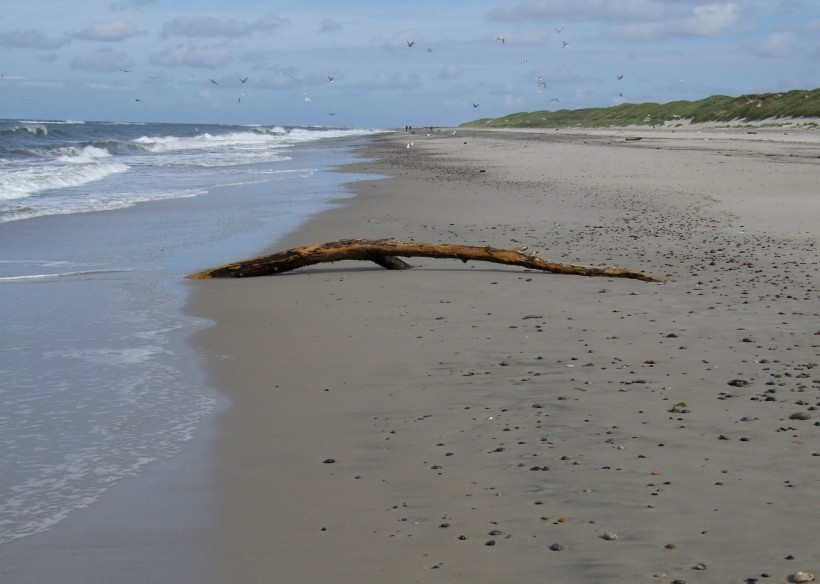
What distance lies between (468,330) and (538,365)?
1284 millimetres

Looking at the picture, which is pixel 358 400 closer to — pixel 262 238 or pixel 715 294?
pixel 715 294

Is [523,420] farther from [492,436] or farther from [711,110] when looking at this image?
[711,110]

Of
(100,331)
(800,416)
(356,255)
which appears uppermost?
(356,255)

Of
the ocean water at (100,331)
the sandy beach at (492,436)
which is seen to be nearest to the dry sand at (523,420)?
the sandy beach at (492,436)

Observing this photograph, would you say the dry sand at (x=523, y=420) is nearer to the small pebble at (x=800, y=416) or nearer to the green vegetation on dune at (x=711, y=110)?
the small pebble at (x=800, y=416)

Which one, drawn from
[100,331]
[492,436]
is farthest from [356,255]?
[492,436]

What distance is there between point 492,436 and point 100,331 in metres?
4.34

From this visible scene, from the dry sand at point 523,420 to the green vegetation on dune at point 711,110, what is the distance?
49560mm

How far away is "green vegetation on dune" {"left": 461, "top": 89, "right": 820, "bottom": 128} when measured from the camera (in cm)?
5775

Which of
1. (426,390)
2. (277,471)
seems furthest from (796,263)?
(277,471)

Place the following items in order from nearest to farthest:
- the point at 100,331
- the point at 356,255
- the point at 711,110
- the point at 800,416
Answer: the point at 800,416 → the point at 100,331 → the point at 356,255 → the point at 711,110

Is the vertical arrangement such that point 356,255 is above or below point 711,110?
below

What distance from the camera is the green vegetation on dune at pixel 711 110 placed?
57.8 meters

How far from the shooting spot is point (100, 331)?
314 inches
